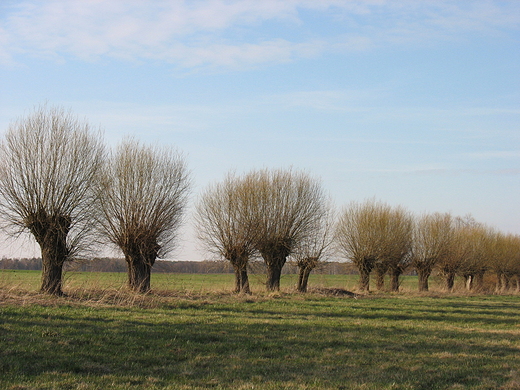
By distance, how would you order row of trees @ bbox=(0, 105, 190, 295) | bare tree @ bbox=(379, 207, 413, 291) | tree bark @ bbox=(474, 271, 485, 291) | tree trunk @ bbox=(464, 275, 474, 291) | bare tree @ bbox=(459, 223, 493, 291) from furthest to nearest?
tree bark @ bbox=(474, 271, 485, 291)
tree trunk @ bbox=(464, 275, 474, 291)
bare tree @ bbox=(459, 223, 493, 291)
bare tree @ bbox=(379, 207, 413, 291)
row of trees @ bbox=(0, 105, 190, 295)

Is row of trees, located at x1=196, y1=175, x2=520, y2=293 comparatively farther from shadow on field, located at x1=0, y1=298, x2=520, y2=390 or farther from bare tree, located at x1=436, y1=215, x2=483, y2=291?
shadow on field, located at x1=0, y1=298, x2=520, y2=390

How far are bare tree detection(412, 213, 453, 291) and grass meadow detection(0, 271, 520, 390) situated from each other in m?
28.3

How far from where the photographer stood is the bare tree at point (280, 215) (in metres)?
31.0

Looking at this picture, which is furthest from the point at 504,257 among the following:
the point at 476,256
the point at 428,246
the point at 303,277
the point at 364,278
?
the point at 303,277

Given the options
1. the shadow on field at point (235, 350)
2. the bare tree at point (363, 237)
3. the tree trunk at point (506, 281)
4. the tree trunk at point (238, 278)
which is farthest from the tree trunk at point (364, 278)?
the tree trunk at point (506, 281)

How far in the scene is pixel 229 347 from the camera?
1143 cm

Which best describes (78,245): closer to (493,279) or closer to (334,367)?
(334,367)

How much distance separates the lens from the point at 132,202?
78.3 ft

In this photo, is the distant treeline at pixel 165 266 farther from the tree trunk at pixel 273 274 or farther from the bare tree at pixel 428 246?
the bare tree at pixel 428 246

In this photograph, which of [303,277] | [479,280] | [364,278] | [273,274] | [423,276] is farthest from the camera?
[479,280]

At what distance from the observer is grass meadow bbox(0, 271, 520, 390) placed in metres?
8.41

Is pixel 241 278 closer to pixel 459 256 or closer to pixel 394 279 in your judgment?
pixel 394 279

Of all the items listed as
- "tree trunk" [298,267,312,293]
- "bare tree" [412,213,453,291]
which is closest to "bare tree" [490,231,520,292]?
"bare tree" [412,213,453,291]

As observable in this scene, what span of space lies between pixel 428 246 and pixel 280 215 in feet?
74.0
